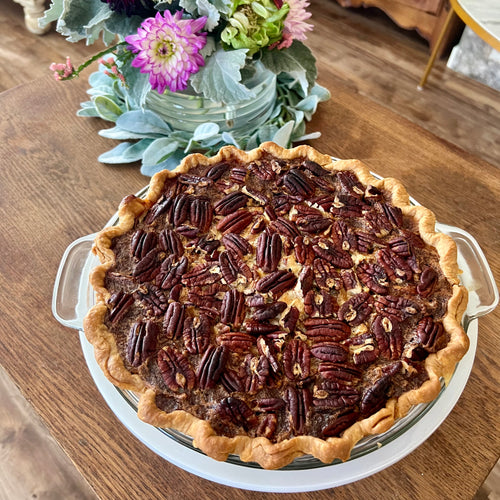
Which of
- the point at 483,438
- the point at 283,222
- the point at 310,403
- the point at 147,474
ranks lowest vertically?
the point at 147,474

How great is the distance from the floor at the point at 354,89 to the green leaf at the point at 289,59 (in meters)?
1.29

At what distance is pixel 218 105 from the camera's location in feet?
4.87

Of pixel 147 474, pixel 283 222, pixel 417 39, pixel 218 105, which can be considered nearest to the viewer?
pixel 147 474

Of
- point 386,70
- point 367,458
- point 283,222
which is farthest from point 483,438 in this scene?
point 386,70

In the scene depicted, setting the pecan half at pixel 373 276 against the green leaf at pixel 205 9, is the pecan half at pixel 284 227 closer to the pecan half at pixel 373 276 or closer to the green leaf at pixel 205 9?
the pecan half at pixel 373 276

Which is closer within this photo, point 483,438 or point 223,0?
point 483,438

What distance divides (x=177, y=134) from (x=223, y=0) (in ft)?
1.52

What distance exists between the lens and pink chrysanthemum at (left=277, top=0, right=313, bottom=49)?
1336 mm

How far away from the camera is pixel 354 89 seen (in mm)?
2641

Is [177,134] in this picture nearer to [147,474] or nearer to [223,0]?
[223,0]

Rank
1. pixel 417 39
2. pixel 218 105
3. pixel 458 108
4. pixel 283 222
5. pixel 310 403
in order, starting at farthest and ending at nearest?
pixel 417 39 → pixel 458 108 → pixel 218 105 → pixel 283 222 → pixel 310 403

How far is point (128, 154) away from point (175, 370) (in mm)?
856

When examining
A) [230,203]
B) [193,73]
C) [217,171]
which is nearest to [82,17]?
[193,73]

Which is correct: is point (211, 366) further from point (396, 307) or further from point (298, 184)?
point (298, 184)
